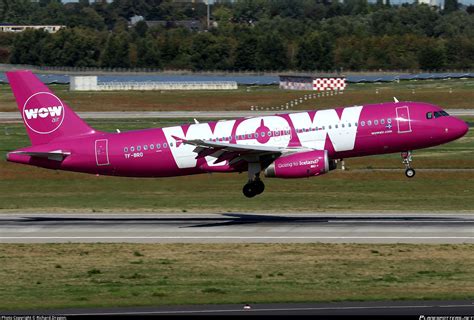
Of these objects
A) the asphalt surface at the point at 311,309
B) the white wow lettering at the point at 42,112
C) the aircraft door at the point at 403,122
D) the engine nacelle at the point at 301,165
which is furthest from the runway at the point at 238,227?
the asphalt surface at the point at 311,309

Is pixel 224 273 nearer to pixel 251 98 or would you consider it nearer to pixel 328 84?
pixel 251 98

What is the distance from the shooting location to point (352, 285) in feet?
137

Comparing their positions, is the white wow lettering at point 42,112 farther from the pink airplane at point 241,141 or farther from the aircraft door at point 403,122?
the aircraft door at point 403,122

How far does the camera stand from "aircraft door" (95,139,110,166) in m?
60.9

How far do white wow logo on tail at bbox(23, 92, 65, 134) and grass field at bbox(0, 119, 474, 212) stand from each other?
293 inches

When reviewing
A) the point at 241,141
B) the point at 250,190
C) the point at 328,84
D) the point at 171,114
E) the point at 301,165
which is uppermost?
the point at 241,141

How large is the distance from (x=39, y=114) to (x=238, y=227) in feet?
45.5

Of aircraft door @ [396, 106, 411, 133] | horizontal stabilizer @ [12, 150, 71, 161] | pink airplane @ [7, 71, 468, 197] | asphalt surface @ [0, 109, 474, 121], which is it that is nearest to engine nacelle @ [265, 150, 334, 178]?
pink airplane @ [7, 71, 468, 197]

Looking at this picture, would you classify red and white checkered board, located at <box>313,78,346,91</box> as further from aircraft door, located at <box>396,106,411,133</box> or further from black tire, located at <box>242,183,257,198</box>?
aircraft door, located at <box>396,106,411,133</box>

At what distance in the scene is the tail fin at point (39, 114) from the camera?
61469 millimetres

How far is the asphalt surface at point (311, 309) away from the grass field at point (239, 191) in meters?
28.9

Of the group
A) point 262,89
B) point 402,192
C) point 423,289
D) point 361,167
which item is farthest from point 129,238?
point 262,89

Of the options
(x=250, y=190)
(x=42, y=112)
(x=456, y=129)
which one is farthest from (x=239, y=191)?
(x=456, y=129)

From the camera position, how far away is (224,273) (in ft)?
147
